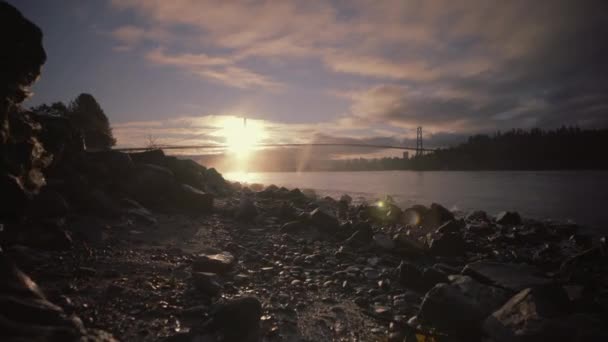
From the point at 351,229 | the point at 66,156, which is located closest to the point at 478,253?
the point at 351,229

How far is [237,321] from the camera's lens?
288 cm

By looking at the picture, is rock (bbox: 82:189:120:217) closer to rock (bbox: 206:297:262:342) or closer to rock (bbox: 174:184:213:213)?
rock (bbox: 174:184:213:213)

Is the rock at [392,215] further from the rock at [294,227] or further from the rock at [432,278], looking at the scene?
the rock at [432,278]

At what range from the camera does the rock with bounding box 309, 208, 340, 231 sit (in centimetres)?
816

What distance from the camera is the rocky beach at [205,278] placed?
277 centimetres

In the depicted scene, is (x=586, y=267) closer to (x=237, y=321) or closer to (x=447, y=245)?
(x=447, y=245)

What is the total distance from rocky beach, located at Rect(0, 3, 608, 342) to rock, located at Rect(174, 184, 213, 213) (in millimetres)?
1156

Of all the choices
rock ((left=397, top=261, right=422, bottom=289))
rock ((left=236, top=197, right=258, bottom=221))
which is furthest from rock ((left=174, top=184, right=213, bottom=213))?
rock ((left=397, top=261, right=422, bottom=289))

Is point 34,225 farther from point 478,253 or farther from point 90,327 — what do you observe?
point 478,253

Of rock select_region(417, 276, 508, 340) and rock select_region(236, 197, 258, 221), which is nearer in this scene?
rock select_region(417, 276, 508, 340)

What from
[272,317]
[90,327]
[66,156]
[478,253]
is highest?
[66,156]

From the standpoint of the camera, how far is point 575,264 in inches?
241

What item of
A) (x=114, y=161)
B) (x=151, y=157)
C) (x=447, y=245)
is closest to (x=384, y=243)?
(x=447, y=245)

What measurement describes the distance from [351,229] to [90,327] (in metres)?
6.38
